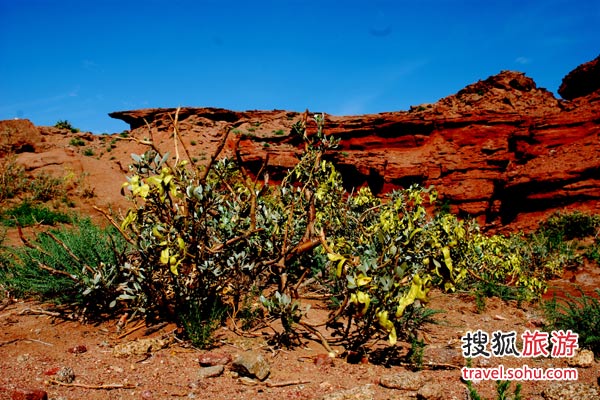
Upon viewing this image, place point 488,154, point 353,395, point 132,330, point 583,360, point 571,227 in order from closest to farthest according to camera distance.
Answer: point 353,395
point 583,360
point 132,330
point 571,227
point 488,154

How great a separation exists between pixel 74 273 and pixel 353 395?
9.57 feet

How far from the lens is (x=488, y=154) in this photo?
18406 millimetres

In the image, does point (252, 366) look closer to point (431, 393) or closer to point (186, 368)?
point (186, 368)

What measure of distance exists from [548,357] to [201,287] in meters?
2.97

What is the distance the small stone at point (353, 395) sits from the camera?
7.54ft

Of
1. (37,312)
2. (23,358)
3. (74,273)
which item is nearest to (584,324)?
(23,358)

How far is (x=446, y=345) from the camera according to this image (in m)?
3.54

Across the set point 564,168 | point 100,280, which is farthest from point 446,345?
point 564,168

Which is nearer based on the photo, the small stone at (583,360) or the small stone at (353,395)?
the small stone at (353,395)

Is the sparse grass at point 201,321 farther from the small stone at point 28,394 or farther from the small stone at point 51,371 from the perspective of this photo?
the small stone at point 28,394

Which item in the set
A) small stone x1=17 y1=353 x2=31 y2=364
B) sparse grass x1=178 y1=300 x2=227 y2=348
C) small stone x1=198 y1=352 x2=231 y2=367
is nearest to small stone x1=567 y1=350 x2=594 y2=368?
small stone x1=198 y1=352 x2=231 y2=367

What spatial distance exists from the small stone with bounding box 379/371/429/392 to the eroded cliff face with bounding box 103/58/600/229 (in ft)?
49.5

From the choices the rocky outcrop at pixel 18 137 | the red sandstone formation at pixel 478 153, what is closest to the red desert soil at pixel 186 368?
Answer: the red sandstone formation at pixel 478 153

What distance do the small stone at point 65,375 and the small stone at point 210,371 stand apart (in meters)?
0.78
